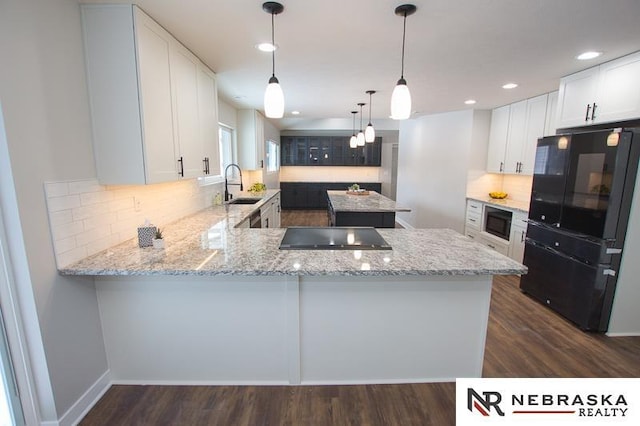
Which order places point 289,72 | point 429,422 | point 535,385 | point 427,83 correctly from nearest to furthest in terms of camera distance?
point 535,385 < point 429,422 < point 289,72 < point 427,83

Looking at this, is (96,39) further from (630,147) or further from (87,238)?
(630,147)

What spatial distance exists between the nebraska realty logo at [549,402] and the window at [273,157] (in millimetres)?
6343

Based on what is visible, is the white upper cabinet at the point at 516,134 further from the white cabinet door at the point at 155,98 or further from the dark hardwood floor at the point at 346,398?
the white cabinet door at the point at 155,98

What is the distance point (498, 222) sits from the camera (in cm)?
397

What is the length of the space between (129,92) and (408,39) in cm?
188

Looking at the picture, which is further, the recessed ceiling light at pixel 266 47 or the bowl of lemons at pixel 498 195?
the bowl of lemons at pixel 498 195

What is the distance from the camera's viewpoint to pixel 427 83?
3197mm

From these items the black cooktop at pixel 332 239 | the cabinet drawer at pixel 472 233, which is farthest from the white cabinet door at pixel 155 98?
the cabinet drawer at pixel 472 233

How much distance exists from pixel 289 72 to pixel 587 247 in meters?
3.10

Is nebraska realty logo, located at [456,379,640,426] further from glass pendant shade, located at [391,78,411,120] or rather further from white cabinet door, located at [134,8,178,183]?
white cabinet door, located at [134,8,178,183]

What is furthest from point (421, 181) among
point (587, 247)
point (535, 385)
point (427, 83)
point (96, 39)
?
point (96, 39)

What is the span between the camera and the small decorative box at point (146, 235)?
6.09 feet

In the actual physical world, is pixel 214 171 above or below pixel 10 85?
below

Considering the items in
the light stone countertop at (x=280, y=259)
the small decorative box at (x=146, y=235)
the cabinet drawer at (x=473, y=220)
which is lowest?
the cabinet drawer at (x=473, y=220)
